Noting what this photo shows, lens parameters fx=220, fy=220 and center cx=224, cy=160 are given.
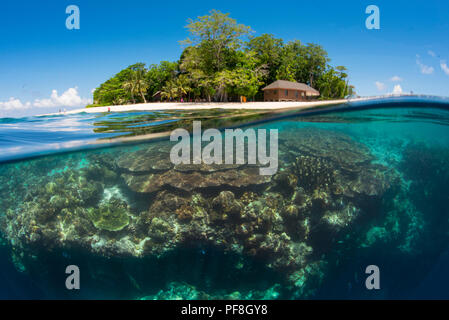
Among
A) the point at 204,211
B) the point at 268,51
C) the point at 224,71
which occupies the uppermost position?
the point at 268,51

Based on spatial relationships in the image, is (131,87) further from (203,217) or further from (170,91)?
(203,217)

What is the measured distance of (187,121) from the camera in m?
10.2

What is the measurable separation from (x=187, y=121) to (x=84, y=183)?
5.69m

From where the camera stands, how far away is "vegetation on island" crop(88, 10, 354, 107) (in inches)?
1030

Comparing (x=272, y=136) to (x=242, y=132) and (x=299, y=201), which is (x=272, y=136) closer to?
(x=242, y=132)

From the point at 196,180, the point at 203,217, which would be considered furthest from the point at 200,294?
the point at 196,180

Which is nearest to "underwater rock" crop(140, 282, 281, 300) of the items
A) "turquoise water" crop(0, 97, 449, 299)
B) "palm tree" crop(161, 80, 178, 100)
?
"turquoise water" crop(0, 97, 449, 299)

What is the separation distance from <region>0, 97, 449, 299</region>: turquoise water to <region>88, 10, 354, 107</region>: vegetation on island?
1529 cm

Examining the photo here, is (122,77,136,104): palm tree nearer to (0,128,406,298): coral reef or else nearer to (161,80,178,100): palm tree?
(161,80,178,100): palm tree

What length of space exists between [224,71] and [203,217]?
20.2 m

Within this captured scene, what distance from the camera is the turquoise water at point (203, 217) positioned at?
8.12 metres

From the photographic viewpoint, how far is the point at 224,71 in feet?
80.7

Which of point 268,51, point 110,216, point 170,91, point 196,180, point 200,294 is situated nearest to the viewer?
point 200,294
